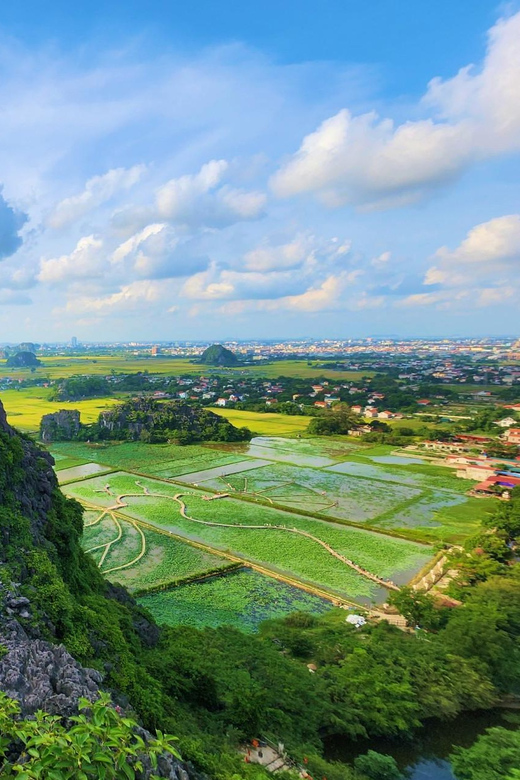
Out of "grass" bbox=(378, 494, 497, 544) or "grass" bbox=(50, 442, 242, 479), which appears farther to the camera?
"grass" bbox=(50, 442, 242, 479)

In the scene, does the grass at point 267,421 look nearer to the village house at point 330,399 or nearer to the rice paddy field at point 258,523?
the village house at point 330,399

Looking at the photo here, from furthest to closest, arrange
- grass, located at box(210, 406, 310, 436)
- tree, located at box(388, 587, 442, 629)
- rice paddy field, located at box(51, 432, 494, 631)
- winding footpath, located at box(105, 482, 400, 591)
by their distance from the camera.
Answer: grass, located at box(210, 406, 310, 436), winding footpath, located at box(105, 482, 400, 591), rice paddy field, located at box(51, 432, 494, 631), tree, located at box(388, 587, 442, 629)

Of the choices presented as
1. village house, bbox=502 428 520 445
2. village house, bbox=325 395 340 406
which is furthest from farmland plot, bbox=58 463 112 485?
village house, bbox=325 395 340 406

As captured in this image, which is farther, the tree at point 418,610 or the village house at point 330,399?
the village house at point 330,399

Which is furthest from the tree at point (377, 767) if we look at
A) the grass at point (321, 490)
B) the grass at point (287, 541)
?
the grass at point (321, 490)

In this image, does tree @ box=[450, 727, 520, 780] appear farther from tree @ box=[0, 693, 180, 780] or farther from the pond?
tree @ box=[0, 693, 180, 780]

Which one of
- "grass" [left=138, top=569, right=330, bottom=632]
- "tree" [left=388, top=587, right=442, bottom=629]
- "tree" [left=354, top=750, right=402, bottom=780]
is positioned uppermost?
"tree" [left=354, top=750, right=402, bottom=780]

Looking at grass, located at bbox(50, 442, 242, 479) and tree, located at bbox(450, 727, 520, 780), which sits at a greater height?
tree, located at bbox(450, 727, 520, 780)

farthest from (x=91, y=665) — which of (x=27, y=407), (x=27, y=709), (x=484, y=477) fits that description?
(x=27, y=407)
